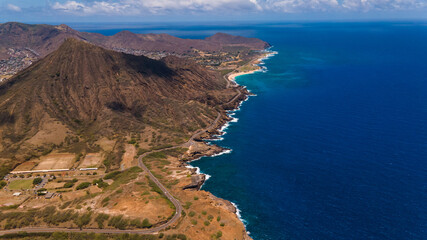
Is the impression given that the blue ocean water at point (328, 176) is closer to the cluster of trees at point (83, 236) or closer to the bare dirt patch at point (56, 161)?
the cluster of trees at point (83, 236)

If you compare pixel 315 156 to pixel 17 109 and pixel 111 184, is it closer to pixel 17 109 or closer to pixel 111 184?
pixel 111 184

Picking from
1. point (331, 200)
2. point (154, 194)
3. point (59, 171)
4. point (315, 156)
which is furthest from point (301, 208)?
point (59, 171)

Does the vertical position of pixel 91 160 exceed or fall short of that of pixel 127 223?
it falls short

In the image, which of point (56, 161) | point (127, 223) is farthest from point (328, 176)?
point (56, 161)

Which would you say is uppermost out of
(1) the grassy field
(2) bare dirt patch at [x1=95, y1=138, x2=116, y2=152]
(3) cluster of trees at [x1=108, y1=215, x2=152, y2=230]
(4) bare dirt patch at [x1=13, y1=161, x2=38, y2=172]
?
(2) bare dirt patch at [x1=95, y1=138, x2=116, y2=152]

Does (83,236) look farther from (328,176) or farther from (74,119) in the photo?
(74,119)

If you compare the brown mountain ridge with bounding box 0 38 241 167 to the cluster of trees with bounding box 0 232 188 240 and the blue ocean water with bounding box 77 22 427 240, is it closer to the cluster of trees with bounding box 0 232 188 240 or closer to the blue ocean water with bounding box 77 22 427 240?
the blue ocean water with bounding box 77 22 427 240

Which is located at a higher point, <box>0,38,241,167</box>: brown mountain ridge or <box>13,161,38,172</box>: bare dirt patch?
<box>0,38,241,167</box>: brown mountain ridge

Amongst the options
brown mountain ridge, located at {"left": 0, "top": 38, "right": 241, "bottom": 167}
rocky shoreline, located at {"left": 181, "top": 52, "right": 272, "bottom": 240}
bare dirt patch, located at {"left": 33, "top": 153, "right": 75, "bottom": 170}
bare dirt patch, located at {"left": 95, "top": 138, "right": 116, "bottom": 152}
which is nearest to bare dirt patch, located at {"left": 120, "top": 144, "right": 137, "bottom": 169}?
bare dirt patch, located at {"left": 95, "top": 138, "right": 116, "bottom": 152}

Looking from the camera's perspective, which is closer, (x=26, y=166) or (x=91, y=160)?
(x=26, y=166)
